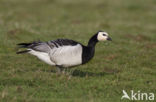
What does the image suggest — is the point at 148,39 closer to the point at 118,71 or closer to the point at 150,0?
the point at 118,71

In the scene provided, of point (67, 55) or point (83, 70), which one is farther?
point (83, 70)

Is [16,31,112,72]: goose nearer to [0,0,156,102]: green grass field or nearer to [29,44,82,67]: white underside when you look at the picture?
[29,44,82,67]: white underside

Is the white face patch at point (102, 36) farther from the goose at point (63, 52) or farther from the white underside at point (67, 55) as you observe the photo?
the white underside at point (67, 55)

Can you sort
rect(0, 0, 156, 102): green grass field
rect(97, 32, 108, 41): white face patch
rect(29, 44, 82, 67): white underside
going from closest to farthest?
rect(0, 0, 156, 102): green grass field → rect(29, 44, 82, 67): white underside → rect(97, 32, 108, 41): white face patch

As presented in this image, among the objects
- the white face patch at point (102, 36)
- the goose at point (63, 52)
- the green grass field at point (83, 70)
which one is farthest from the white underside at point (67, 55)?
the white face patch at point (102, 36)

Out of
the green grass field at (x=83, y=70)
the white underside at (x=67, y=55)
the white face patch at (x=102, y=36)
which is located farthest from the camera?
the white face patch at (x=102, y=36)

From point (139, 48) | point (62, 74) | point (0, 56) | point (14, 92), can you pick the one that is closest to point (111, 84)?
point (62, 74)

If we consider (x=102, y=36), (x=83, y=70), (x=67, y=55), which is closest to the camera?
(x=67, y=55)

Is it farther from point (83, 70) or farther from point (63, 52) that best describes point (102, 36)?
point (83, 70)

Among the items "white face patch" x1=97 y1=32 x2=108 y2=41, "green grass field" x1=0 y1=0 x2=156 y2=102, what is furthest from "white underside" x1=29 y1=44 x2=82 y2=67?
"white face patch" x1=97 y1=32 x2=108 y2=41

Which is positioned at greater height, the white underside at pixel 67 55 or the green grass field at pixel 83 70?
the white underside at pixel 67 55

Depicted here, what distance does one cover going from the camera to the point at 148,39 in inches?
851

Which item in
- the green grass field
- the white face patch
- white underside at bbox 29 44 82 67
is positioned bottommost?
the green grass field

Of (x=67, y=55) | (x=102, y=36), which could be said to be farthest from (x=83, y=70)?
(x=67, y=55)
